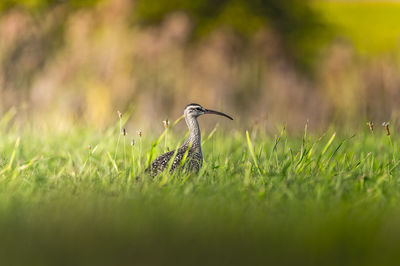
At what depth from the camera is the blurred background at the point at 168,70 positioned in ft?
48.3

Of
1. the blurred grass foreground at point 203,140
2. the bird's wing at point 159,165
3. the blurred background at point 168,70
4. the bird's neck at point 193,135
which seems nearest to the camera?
the blurred grass foreground at point 203,140

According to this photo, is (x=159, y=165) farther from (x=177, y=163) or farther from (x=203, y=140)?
(x=203, y=140)

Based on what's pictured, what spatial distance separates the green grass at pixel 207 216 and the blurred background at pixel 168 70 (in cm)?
829

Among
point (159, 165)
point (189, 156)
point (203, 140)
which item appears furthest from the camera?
point (203, 140)

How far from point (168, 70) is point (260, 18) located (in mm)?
5285

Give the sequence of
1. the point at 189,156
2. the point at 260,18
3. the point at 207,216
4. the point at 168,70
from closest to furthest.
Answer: the point at 207,216
the point at 189,156
the point at 168,70
the point at 260,18

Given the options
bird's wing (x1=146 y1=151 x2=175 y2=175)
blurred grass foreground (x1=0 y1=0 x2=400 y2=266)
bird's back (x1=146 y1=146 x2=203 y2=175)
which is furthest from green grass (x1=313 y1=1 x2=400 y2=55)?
bird's wing (x1=146 y1=151 x2=175 y2=175)

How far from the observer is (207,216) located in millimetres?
3635

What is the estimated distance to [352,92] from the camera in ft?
47.6

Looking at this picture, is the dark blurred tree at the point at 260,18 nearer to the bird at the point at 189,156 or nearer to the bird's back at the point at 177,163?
the bird at the point at 189,156

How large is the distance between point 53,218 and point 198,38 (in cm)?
1550

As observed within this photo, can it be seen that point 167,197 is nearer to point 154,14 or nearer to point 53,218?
point 53,218

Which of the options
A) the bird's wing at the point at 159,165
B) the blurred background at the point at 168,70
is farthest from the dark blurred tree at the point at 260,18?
the bird's wing at the point at 159,165

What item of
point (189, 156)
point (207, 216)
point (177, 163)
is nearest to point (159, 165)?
point (177, 163)
